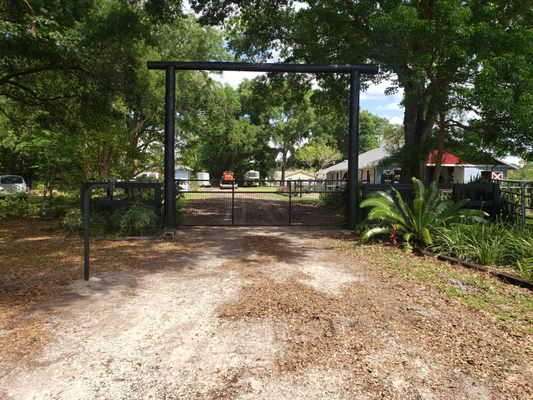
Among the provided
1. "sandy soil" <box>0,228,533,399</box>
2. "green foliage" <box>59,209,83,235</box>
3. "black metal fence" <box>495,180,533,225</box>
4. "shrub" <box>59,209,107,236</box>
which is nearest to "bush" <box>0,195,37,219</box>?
"green foliage" <box>59,209,83,235</box>

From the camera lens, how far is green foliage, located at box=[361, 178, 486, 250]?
7.97 meters

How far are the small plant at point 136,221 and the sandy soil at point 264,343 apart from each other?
3356mm

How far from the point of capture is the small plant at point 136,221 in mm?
9094

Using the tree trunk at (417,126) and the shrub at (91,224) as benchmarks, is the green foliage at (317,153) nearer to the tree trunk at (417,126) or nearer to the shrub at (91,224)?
the tree trunk at (417,126)

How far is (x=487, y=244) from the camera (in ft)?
22.1

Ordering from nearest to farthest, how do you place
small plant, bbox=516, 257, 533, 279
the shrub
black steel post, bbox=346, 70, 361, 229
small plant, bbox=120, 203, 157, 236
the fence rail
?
small plant, bbox=516, 257, 533, 279
small plant, bbox=120, 203, 157, 236
the shrub
the fence rail
black steel post, bbox=346, 70, 361, 229

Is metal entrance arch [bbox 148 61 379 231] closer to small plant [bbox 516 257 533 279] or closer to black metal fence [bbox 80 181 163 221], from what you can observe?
black metal fence [bbox 80 181 163 221]

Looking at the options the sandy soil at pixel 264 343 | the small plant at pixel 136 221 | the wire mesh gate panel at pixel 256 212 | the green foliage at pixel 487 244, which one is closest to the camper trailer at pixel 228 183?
the wire mesh gate panel at pixel 256 212

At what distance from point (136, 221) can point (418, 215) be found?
20.4 ft

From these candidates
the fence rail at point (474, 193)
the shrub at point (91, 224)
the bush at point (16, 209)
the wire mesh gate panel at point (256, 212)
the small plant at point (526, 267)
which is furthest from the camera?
the bush at point (16, 209)

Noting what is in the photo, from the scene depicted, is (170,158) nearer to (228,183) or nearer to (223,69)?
(223,69)

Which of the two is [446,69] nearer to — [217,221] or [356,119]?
[356,119]

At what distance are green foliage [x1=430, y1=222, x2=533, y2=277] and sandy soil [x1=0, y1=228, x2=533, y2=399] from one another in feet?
6.52

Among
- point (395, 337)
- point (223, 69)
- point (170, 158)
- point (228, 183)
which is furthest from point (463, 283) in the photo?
point (228, 183)
